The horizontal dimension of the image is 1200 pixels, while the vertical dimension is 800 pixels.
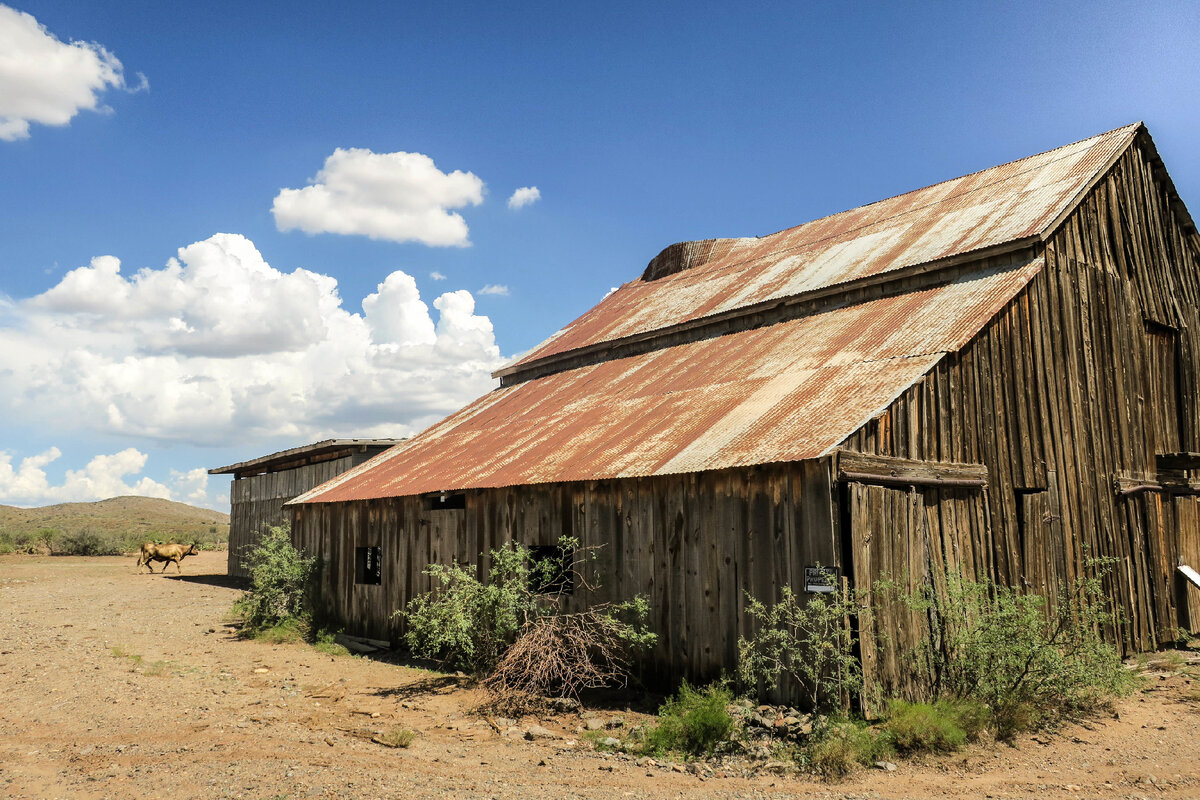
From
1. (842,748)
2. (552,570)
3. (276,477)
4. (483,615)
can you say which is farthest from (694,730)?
(276,477)

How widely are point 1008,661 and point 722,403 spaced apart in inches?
196

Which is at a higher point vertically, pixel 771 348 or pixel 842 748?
pixel 771 348

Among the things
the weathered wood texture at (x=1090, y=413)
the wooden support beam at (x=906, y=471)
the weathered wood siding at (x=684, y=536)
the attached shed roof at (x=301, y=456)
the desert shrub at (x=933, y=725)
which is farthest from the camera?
the attached shed roof at (x=301, y=456)

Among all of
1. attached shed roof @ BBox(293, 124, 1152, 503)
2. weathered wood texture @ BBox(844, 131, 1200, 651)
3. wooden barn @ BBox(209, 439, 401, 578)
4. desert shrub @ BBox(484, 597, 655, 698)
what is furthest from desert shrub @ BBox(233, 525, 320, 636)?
weathered wood texture @ BBox(844, 131, 1200, 651)

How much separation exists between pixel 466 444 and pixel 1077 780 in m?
12.1

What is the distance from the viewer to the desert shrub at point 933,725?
325 inches

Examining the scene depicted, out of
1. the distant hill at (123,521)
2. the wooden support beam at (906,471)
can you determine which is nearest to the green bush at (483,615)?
the wooden support beam at (906,471)

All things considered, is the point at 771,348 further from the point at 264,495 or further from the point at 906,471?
the point at 264,495

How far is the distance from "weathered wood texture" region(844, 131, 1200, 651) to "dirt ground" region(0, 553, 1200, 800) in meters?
2.01

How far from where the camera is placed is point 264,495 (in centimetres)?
2877

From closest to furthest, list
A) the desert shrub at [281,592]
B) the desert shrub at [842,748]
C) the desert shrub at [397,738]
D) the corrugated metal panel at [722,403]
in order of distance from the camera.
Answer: the desert shrub at [842,748]
the desert shrub at [397,738]
the corrugated metal panel at [722,403]
the desert shrub at [281,592]

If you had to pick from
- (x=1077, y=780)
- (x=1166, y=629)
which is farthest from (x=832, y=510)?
(x=1166, y=629)

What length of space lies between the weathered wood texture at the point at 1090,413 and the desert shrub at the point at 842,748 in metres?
1.24

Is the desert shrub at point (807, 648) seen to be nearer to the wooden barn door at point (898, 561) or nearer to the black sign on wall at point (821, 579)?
the black sign on wall at point (821, 579)
